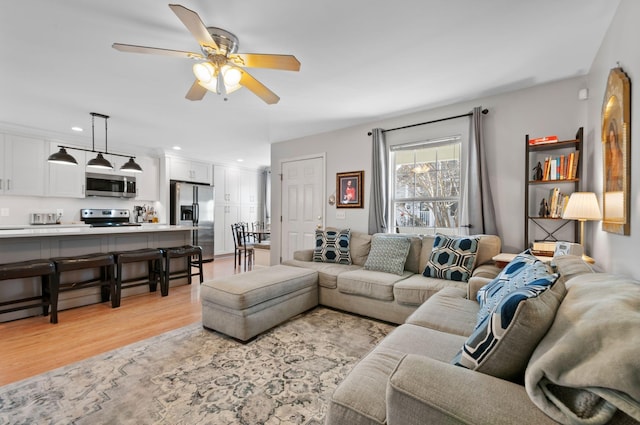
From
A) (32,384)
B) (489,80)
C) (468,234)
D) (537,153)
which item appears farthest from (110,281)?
(537,153)

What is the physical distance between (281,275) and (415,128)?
2.65 m

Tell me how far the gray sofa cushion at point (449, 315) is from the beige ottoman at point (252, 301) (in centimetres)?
132

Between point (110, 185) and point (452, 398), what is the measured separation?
6662 millimetres

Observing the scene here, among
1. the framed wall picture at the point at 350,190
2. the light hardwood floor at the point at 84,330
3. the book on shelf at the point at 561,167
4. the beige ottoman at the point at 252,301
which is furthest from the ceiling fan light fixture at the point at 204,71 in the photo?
the book on shelf at the point at 561,167

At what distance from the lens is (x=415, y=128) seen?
389 centimetres

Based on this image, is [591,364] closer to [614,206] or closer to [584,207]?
[614,206]

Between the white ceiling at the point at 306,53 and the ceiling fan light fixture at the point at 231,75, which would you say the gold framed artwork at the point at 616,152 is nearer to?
the white ceiling at the point at 306,53

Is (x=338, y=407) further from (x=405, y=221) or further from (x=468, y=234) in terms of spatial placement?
(x=405, y=221)

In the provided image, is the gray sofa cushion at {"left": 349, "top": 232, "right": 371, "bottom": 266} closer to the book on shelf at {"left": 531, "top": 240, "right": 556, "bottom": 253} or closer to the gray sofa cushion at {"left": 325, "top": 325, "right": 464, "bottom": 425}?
the book on shelf at {"left": 531, "top": 240, "right": 556, "bottom": 253}

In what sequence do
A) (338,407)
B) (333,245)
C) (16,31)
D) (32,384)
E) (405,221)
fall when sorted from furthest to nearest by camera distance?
(405,221), (333,245), (16,31), (32,384), (338,407)

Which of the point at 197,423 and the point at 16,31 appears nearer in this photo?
the point at 197,423

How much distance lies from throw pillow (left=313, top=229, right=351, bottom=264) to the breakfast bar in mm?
2220

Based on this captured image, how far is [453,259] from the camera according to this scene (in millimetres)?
2861

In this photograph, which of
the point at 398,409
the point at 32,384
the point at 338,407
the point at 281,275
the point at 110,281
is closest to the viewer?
the point at 398,409
